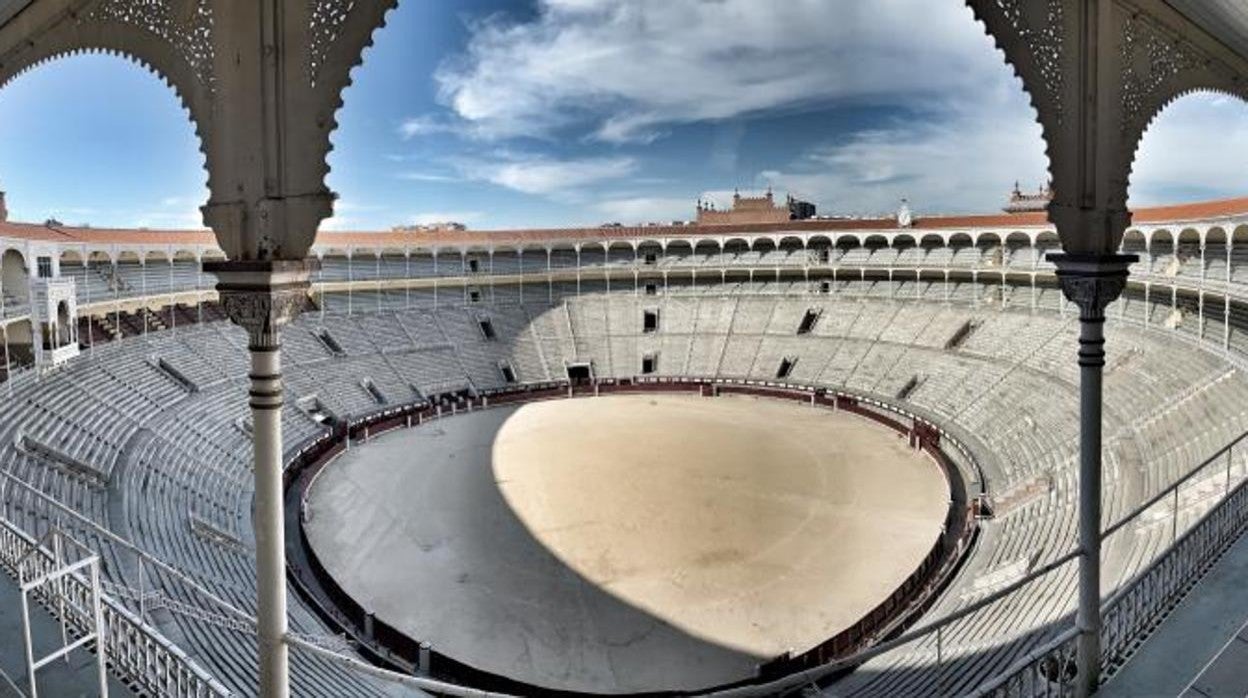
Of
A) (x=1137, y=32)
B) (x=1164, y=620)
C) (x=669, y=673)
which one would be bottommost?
(x=669, y=673)

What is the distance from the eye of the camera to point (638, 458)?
2078cm

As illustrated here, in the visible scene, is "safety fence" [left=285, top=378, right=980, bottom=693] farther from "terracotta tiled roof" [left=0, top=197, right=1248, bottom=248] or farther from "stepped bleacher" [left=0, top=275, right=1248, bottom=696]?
"terracotta tiled roof" [left=0, top=197, right=1248, bottom=248]

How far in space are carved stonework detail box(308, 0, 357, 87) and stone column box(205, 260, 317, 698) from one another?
1.01 metres

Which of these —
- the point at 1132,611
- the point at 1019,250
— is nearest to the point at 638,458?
the point at 1132,611

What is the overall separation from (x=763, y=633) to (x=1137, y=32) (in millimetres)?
8880

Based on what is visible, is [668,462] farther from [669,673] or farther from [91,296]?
[91,296]

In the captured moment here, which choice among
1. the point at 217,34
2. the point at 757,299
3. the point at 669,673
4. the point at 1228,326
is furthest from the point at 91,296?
the point at 1228,326

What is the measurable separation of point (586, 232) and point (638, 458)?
22.0 meters

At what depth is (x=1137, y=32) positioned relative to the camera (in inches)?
201

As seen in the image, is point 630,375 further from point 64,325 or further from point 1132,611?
point 1132,611

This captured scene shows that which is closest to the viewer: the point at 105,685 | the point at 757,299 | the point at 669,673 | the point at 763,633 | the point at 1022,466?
the point at 105,685

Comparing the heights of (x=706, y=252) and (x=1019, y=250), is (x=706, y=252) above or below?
above

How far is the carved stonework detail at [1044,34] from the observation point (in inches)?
187

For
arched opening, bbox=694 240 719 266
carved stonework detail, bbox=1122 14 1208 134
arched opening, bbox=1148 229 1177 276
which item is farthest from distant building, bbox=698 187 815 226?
carved stonework detail, bbox=1122 14 1208 134
